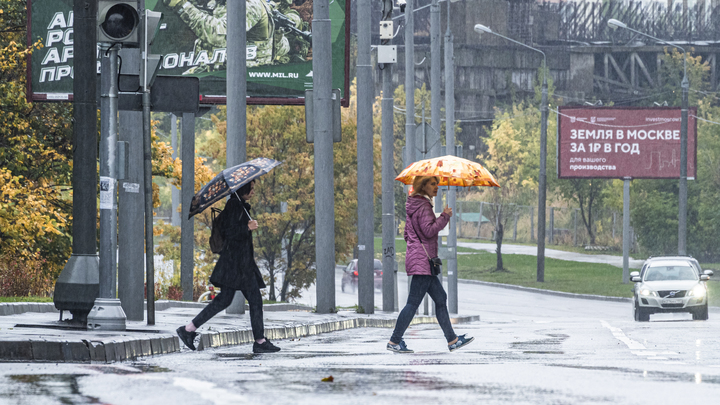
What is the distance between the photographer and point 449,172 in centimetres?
1232

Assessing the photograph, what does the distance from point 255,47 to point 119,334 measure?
1627 centimetres

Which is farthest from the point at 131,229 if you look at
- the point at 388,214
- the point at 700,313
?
the point at 700,313

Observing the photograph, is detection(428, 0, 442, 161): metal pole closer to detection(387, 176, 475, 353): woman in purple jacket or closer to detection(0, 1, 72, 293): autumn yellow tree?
detection(0, 1, 72, 293): autumn yellow tree

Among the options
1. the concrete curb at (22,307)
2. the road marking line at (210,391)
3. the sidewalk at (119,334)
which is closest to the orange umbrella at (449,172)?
the sidewalk at (119,334)

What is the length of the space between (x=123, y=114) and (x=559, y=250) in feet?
181

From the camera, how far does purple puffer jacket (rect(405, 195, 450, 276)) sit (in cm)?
1157

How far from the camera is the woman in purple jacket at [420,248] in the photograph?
1159 cm

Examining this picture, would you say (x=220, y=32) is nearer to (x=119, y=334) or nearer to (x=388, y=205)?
(x=388, y=205)

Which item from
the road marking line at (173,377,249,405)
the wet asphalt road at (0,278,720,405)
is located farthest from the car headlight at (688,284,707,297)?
the road marking line at (173,377,249,405)

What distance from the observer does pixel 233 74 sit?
57.6 feet

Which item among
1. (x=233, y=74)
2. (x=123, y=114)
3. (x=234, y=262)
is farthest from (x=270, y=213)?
(x=234, y=262)

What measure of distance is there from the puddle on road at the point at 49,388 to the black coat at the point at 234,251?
3.05 m

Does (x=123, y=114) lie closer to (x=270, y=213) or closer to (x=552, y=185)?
(x=270, y=213)

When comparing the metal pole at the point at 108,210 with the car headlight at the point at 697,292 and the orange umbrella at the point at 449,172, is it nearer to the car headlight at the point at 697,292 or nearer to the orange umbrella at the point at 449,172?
the orange umbrella at the point at 449,172
